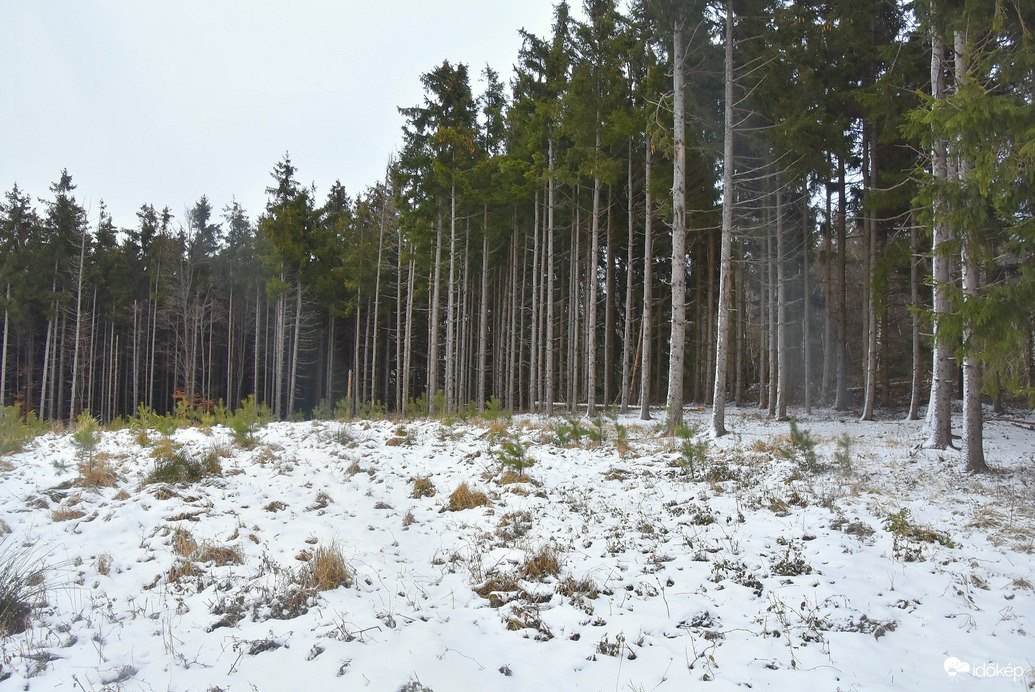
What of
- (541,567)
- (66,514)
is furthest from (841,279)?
(66,514)

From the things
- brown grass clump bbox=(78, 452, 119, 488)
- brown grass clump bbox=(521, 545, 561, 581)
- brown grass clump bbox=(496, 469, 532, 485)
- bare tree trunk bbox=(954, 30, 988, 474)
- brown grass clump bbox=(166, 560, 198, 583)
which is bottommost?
brown grass clump bbox=(166, 560, 198, 583)

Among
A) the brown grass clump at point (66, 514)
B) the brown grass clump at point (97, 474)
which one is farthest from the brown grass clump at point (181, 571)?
the brown grass clump at point (97, 474)

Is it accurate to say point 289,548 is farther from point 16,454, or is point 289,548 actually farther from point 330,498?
point 16,454

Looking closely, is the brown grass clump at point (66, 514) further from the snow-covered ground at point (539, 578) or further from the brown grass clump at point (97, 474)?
the brown grass clump at point (97, 474)

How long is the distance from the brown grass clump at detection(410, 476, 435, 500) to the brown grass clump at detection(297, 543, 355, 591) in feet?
7.55

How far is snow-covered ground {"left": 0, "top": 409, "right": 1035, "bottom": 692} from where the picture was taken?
325cm

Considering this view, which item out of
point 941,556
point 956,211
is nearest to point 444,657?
point 941,556

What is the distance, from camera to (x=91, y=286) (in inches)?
1249

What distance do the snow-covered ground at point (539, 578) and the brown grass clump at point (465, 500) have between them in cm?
13

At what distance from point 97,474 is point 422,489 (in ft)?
14.6

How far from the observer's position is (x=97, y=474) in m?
6.62

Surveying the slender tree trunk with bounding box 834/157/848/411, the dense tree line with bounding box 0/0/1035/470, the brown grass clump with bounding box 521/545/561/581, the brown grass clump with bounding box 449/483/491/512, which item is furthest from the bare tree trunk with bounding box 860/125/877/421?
the brown grass clump with bounding box 521/545/561/581

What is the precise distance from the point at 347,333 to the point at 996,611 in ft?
119

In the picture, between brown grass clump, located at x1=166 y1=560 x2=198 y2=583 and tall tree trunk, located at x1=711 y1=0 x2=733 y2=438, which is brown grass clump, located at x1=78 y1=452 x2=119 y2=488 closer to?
brown grass clump, located at x1=166 y1=560 x2=198 y2=583
